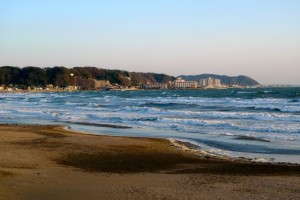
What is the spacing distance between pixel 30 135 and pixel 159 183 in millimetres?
11960

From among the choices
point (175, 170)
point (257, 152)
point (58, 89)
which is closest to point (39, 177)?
point (175, 170)

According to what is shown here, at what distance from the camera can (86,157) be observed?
522 inches

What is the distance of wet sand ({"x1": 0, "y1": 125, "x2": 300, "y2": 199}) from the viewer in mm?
8406

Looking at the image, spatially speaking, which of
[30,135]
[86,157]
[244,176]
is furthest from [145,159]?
[30,135]

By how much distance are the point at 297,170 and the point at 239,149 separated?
4385 mm

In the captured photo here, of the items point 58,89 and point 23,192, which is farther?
point 58,89

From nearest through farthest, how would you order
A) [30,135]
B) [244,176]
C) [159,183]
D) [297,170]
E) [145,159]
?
[159,183], [244,176], [297,170], [145,159], [30,135]

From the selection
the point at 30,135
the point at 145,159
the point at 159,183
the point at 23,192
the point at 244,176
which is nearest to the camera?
the point at 23,192

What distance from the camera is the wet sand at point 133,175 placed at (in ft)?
27.6

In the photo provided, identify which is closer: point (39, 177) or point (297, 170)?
point (39, 177)

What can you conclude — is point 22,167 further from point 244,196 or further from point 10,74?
point 10,74

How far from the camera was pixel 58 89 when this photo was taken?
190500mm

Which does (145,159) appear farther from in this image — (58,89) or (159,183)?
(58,89)

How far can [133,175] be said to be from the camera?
10375 mm
